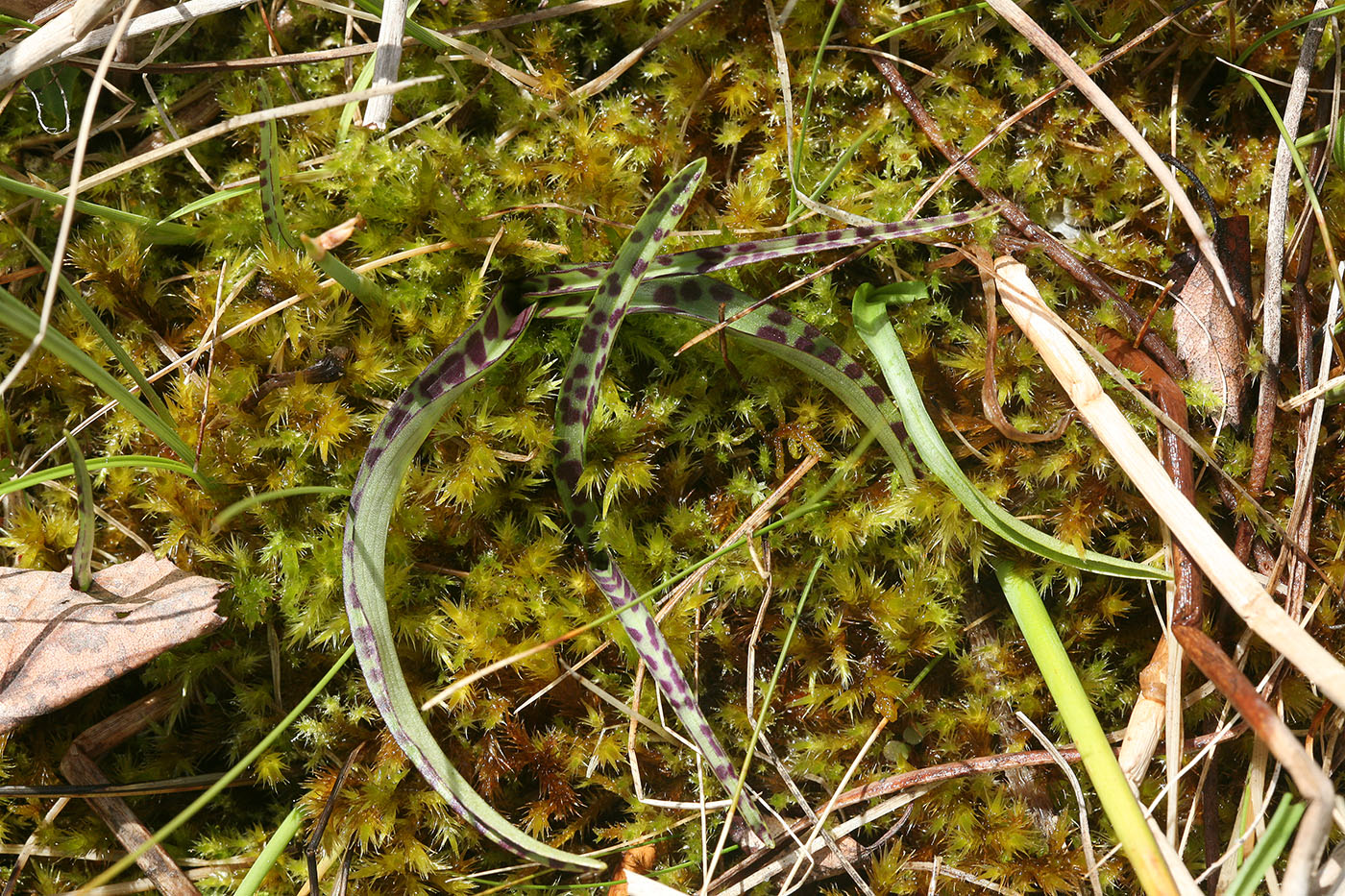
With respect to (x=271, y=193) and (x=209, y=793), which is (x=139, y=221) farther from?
(x=209, y=793)

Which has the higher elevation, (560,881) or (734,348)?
(734,348)

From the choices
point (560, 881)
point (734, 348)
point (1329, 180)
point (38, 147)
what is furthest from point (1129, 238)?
point (38, 147)

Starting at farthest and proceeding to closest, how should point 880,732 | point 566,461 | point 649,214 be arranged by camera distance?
point 880,732 → point 566,461 → point 649,214

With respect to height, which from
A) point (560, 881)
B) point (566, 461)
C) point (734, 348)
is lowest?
point (560, 881)

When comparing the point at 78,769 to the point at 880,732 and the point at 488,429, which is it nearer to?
the point at 488,429

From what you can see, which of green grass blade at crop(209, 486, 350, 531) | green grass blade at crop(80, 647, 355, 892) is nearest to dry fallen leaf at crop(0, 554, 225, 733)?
green grass blade at crop(209, 486, 350, 531)

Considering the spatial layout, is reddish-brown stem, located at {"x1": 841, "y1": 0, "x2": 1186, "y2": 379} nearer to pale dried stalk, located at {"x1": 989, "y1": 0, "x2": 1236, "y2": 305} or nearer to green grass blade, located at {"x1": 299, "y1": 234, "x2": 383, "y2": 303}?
pale dried stalk, located at {"x1": 989, "y1": 0, "x2": 1236, "y2": 305}
